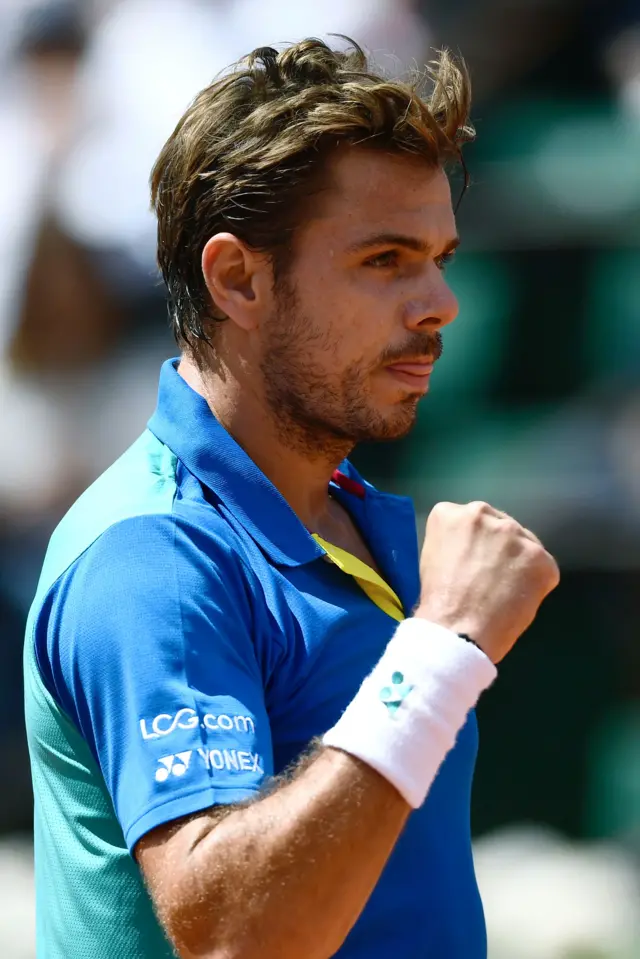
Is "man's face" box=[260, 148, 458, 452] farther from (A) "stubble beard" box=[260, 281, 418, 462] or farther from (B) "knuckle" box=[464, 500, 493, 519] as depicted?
(B) "knuckle" box=[464, 500, 493, 519]

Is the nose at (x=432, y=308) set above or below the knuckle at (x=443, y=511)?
above

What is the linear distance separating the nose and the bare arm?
28.4 inches

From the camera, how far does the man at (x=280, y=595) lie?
1393 millimetres

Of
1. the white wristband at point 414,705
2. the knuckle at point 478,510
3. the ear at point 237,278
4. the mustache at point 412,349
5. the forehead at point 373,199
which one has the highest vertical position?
the forehead at point 373,199

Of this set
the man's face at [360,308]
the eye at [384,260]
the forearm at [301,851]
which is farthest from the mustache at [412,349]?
the forearm at [301,851]

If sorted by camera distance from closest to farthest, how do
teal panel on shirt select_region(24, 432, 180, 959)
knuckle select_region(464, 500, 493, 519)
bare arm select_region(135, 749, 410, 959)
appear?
bare arm select_region(135, 749, 410, 959) < teal panel on shirt select_region(24, 432, 180, 959) < knuckle select_region(464, 500, 493, 519)

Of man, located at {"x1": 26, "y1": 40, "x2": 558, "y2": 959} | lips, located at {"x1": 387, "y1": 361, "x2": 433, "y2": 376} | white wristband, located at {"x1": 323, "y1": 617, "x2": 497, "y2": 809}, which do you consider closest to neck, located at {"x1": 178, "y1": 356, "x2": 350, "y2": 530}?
man, located at {"x1": 26, "y1": 40, "x2": 558, "y2": 959}

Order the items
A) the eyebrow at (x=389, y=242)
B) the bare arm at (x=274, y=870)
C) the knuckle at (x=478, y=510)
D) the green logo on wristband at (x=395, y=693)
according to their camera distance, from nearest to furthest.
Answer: the bare arm at (x=274, y=870) → the green logo on wristband at (x=395, y=693) → the knuckle at (x=478, y=510) → the eyebrow at (x=389, y=242)

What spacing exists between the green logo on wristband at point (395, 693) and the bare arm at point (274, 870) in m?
0.11

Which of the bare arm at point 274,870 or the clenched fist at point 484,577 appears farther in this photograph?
the clenched fist at point 484,577

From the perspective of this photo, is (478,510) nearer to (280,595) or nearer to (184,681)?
(280,595)

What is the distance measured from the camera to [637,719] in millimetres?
3885

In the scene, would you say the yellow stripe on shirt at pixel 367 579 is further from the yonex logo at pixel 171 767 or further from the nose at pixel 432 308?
the yonex logo at pixel 171 767

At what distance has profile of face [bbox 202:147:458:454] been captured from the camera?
1.84 metres
